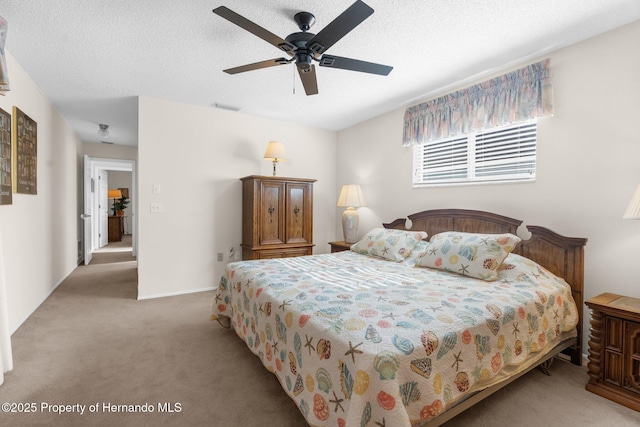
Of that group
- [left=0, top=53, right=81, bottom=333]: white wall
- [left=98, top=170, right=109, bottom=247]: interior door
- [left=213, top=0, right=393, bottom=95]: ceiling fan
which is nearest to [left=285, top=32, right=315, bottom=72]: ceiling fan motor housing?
[left=213, top=0, right=393, bottom=95]: ceiling fan

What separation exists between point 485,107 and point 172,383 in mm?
3423

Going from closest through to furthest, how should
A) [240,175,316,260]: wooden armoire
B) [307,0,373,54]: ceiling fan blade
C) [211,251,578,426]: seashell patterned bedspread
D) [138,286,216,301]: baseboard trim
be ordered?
[211,251,578,426]: seashell patterned bedspread < [307,0,373,54]: ceiling fan blade < [138,286,216,301]: baseboard trim < [240,175,316,260]: wooden armoire

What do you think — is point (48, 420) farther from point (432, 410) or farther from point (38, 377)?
point (432, 410)

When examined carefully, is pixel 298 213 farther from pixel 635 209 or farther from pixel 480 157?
pixel 635 209

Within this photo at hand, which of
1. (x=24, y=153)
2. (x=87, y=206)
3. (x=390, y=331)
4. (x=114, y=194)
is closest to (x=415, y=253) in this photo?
(x=390, y=331)

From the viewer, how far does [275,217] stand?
159 inches

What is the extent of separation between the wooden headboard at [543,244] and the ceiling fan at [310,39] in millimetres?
1663

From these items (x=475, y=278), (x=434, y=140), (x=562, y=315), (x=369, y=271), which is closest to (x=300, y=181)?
(x=434, y=140)

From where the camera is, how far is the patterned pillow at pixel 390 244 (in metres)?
3.01

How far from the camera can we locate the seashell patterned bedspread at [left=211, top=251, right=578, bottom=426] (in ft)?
3.84

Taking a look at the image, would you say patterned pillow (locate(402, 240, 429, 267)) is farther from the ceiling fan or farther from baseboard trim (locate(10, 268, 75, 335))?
baseboard trim (locate(10, 268, 75, 335))

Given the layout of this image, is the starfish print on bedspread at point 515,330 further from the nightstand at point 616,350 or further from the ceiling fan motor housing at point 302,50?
the ceiling fan motor housing at point 302,50

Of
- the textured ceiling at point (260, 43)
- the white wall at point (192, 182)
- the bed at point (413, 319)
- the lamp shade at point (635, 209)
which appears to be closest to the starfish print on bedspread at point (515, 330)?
the bed at point (413, 319)

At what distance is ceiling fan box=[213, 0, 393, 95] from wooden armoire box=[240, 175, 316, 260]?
1878 mm
